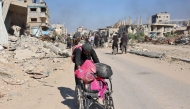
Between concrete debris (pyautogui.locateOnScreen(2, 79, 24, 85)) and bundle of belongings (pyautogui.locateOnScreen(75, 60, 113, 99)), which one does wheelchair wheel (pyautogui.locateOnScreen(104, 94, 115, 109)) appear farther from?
concrete debris (pyautogui.locateOnScreen(2, 79, 24, 85))

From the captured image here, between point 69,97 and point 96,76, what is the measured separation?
255cm

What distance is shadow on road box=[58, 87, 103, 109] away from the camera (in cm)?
572

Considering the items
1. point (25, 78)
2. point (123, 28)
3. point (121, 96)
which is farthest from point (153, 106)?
point (123, 28)

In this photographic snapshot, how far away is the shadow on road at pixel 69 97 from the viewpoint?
5716 millimetres

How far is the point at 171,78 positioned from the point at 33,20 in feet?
189

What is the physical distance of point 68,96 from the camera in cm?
685

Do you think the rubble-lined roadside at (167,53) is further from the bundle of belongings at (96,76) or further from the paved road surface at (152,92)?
the bundle of belongings at (96,76)

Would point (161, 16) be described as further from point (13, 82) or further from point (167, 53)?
point (13, 82)

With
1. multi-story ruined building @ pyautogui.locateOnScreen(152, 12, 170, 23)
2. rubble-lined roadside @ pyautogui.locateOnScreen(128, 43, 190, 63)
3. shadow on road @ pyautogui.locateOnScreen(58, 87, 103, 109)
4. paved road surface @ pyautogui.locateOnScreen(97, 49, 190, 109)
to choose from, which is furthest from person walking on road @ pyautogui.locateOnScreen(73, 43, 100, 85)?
multi-story ruined building @ pyautogui.locateOnScreen(152, 12, 170, 23)

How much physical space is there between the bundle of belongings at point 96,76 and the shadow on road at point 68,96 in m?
1.45

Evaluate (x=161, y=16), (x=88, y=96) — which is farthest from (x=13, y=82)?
(x=161, y=16)

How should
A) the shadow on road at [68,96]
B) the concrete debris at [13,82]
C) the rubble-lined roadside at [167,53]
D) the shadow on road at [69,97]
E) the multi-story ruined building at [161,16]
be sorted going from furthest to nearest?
the multi-story ruined building at [161,16], the rubble-lined roadside at [167,53], the concrete debris at [13,82], the shadow on road at [68,96], the shadow on road at [69,97]

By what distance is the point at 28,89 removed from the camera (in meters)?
7.76

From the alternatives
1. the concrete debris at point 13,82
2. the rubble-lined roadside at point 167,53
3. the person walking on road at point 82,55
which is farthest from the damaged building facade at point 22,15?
the person walking on road at point 82,55
